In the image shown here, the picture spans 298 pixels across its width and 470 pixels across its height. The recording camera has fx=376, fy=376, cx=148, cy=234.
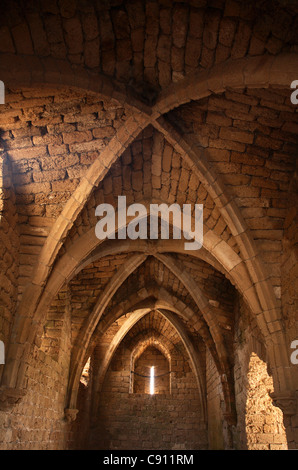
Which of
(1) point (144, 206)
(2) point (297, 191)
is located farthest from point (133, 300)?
(2) point (297, 191)

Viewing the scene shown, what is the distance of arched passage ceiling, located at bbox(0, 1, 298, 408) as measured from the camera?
3.12 meters

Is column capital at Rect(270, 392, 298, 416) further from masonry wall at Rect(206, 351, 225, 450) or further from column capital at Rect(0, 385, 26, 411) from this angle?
masonry wall at Rect(206, 351, 225, 450)

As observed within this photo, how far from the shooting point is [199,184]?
4.62 meters

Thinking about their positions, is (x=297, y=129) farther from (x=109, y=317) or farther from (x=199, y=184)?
(x=109, y=317)

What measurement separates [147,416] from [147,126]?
7.84 meters

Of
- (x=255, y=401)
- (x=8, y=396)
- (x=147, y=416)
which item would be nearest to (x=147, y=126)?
(x=8, y=396)

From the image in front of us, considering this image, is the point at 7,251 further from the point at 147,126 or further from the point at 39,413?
the point at 39,413

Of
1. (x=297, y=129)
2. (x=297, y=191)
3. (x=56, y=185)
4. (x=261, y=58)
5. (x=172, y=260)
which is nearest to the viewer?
(x=261, y=58)

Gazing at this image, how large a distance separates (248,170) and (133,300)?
4.48m

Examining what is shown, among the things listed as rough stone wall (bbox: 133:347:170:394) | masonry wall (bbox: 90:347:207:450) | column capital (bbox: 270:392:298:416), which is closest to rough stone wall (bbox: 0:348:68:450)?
masonry wall (bbox: 90:347:207:450)

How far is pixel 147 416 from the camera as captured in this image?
31.2ft

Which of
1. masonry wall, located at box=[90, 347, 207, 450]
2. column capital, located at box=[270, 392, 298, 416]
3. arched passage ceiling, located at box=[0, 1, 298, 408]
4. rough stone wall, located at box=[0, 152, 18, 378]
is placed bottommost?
column capital, located at box=[270, 392, 298, 416]

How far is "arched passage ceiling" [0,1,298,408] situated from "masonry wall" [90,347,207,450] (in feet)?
19.4

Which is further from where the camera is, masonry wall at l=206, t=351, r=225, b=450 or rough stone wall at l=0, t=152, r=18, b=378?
masonry wall at l=206, t=351, r=225, b=450
